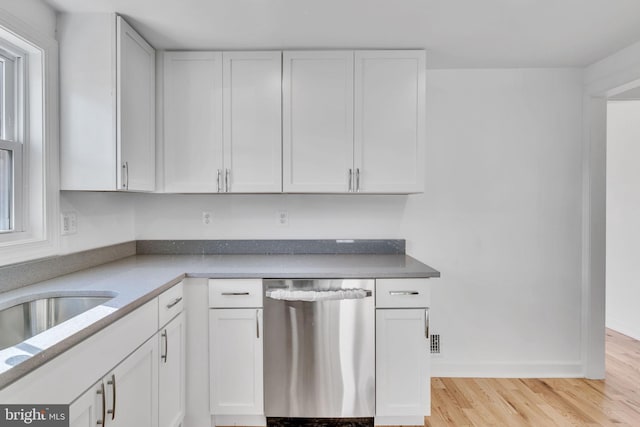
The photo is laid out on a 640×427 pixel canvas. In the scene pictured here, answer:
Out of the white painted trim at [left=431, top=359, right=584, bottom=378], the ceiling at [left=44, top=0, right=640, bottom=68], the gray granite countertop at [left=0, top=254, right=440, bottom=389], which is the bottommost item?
the white painted trim at [left=431, top=359, right=584, bottom=378]

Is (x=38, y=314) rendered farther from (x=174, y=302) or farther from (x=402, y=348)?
(x=402, y=348)

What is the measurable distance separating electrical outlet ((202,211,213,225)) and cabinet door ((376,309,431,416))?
136 centimetres

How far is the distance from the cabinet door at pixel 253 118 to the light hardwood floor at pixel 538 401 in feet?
5.64

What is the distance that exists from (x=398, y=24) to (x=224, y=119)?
115 cm

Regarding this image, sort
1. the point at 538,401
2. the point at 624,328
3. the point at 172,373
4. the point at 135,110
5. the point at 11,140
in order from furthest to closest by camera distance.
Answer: the point at 624,328, the point at 538,401, the point at 135,110, the point at 172,373, the point at 11,140

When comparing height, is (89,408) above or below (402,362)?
above

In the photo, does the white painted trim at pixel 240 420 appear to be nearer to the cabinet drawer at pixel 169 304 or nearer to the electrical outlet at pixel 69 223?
the cabinet drawer at pixel 169 304

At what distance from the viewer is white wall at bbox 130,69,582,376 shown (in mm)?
2725

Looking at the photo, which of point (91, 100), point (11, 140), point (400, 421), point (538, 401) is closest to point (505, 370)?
point (538, 401)

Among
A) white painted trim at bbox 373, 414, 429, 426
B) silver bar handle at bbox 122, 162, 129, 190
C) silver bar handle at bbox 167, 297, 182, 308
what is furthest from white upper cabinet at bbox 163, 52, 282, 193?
white painted trim at bbox 373, 414, 429, 426

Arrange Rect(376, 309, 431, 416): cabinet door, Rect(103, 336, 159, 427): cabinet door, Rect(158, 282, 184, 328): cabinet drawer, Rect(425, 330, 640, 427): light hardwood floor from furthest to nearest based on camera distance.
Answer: Rect(425, 330, 640, 427): light hardwood floor
Rect(376, 309, 431, 416): cabinet door
Rect(158, 282, 184, 328): cabinet drawer
Rect(103, 336, 159, 427): cabinet door

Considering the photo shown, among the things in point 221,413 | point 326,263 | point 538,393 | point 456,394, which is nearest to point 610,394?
point 538,393

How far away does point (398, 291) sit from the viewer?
6.78 ft

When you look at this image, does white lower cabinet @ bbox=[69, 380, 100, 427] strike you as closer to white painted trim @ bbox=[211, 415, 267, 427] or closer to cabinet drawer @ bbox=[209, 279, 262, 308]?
cabinet drawer @ bbox=[209, 279, 262, 308]
